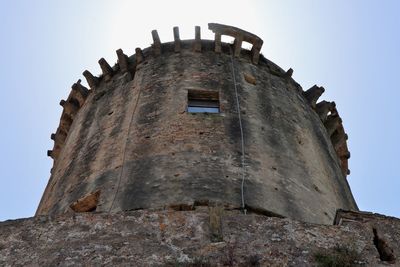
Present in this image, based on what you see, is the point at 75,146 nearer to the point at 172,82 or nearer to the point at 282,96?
the point at 172,82

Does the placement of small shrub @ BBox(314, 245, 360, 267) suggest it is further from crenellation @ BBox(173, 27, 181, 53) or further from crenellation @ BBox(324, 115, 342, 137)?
crenellation @ BBox(324, 115, 342, 137)

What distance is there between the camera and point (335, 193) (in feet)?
34.7

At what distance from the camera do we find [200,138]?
33.1 feet

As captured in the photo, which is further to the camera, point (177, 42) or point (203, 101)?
point (177, 42)

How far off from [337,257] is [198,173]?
2.79 metres

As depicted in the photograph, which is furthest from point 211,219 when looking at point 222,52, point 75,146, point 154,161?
point 222,52

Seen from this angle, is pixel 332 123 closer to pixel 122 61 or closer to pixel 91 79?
pixel 122 61

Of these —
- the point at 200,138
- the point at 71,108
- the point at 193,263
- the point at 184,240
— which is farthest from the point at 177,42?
the point at 193,263

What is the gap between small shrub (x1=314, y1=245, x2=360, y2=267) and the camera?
6.76m

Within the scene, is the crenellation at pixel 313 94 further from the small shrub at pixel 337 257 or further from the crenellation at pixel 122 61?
the small shrub at pixel 337 257

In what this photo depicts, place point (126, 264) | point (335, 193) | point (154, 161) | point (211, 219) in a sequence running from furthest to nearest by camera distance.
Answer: point (335, 193) → point (154, 161) → point (211, 219) → point (126, 264)

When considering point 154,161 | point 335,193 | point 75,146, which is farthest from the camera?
point 75,146

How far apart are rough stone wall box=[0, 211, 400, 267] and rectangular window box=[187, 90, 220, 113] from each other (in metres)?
3.78

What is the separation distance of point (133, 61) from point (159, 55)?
59 cm
